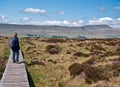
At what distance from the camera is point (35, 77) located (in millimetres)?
21062

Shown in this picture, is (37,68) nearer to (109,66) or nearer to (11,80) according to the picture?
(109,66)

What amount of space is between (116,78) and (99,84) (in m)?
1.32

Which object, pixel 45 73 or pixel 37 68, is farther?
pixel 37 68

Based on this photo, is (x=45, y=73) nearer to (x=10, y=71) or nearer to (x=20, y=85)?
(x=10, y=71)

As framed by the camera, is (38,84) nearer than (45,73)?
Yes

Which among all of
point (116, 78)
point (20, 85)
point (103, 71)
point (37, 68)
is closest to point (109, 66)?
Result: point (103, 71)

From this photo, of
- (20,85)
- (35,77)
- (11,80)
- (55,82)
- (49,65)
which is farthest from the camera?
(49,65)

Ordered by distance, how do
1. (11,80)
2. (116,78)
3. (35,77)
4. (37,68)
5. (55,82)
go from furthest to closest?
(37,68) < (35,77) < (55,82) < (116,78) < (11,80)

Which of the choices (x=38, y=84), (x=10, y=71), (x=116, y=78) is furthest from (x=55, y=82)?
(x=116, y=78)

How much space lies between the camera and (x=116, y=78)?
1658 centimetres

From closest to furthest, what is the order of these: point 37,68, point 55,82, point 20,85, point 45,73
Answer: point 20,85
point 55,82
point 45,73
point 37,68

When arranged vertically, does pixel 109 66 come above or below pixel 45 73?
above

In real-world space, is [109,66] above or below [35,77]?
above

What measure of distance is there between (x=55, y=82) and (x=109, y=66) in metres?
3.58
